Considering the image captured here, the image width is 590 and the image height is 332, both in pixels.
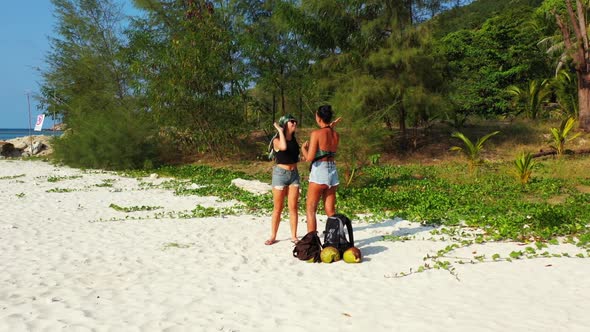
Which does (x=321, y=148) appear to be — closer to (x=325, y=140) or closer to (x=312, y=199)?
(x=325, y=140)

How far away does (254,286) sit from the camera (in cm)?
451

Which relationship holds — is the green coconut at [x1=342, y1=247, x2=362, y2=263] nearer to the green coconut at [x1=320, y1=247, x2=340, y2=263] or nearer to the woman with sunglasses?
the green coconut at [x1=320, y1=247, x2=340, y2=263]

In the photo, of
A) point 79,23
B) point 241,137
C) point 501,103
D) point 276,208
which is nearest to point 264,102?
point 241,137

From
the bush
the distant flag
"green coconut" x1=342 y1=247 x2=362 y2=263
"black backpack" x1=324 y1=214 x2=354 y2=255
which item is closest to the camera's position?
"green coconut" x1=342 y1=247 x2=362 y2=263

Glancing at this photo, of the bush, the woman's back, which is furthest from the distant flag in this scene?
the woman's back

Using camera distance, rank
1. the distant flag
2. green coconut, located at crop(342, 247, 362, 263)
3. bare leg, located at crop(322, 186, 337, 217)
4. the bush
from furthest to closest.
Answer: the distant flag, the bush, bare leg, located at crop(322, 186, 337, 217), green coconut, located at crop(342, 247, 362, 263)

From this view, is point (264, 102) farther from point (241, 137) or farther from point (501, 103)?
point (501, 103)

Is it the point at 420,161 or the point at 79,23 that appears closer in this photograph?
the point at 420,161

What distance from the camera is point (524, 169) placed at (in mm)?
10367

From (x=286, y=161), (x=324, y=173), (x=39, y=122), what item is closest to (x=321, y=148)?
(x=324, y=173)

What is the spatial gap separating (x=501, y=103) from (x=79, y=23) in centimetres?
2342

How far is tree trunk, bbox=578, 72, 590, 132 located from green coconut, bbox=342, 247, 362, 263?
61.4 feet

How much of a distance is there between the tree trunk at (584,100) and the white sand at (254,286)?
16662 mm

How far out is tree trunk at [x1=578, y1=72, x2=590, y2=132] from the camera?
19.4 metres
